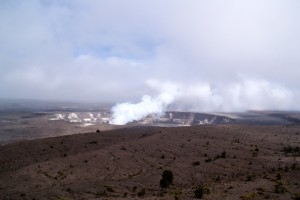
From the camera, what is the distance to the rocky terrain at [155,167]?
28141 millimetres

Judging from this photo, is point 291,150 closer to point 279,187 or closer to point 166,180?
point 279,187

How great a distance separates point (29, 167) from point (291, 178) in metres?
28.0

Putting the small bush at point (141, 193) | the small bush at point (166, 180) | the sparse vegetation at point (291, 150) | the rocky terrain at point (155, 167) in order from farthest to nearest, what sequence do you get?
the sparse vegetation at point (291, 150) → the small bush at point (166, 180) → the rocky terrain at point (155, 167) → the small bush at point (141, 193)

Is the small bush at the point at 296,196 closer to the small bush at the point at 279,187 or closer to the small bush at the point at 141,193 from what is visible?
the small bush at the point at 279,187

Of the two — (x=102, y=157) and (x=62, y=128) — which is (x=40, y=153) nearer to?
(x=102, y=157)

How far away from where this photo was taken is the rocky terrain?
2814 cm

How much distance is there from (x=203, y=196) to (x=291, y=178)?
11.3m

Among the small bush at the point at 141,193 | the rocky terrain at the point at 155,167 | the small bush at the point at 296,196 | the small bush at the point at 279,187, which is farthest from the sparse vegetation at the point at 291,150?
the small bush at the point at 141,193

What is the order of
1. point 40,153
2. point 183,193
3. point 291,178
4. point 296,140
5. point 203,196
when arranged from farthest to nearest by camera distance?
point 296,140, point 40,153, point 291,178, point 183,193, point 203,196

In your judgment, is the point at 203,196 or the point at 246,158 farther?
the point at 246,158

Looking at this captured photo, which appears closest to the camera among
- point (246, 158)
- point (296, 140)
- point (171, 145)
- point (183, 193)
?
point (183, 193)

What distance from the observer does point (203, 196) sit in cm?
2497

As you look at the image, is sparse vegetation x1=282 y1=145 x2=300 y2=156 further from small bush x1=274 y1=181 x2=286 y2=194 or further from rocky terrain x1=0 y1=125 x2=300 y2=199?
small bush x1=274 y1=181 x2=286 y2=194

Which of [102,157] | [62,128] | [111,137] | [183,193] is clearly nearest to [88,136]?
[111,137]
